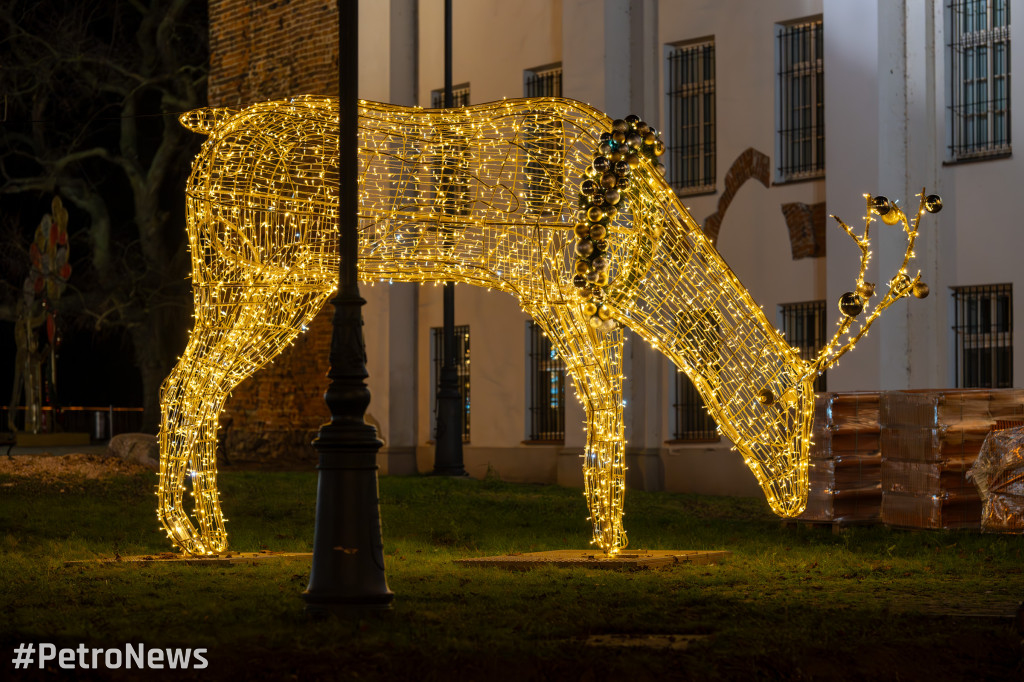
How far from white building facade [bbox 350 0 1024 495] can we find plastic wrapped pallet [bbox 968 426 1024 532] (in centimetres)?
453

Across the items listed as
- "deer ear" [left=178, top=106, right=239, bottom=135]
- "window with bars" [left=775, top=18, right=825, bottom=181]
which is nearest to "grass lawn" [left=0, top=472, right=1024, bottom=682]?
"deer ear" [left=178, top=106, right=239, bottom=135]

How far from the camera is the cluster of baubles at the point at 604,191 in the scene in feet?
32.9

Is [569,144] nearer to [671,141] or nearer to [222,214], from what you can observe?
[222,214]

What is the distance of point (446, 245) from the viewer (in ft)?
35.0

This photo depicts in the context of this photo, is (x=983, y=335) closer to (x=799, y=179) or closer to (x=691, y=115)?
(x=799, y=179)

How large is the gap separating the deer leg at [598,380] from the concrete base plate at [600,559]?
16.8 inches

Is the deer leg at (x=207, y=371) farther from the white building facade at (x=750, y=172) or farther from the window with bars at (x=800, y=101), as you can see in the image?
the window with bars at (x=800, y=101)

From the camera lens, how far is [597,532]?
10.9 m

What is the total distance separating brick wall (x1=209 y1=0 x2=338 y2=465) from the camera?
24.4 meters

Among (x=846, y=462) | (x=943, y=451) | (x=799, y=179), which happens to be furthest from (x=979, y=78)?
(x=943, y=451)

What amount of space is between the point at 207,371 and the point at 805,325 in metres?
10.7

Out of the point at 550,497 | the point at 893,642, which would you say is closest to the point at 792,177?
the point at 550,497

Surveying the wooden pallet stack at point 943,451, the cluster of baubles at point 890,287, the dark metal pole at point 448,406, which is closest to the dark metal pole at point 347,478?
the cluster of baubles at point 890,287

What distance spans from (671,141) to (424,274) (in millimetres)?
10810
